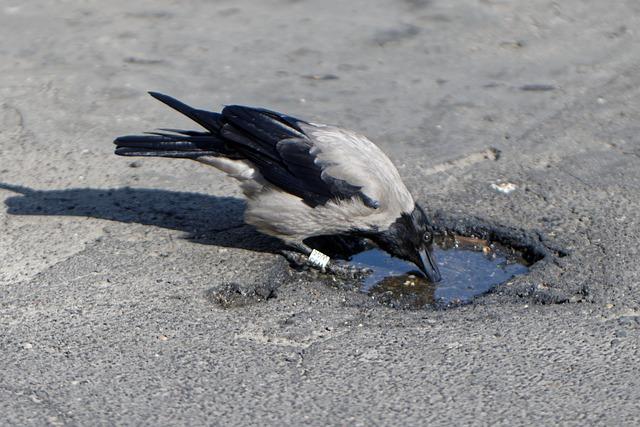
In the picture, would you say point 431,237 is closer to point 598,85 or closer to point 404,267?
point 404,267

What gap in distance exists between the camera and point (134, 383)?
4.62 metres

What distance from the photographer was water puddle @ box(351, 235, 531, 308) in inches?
224

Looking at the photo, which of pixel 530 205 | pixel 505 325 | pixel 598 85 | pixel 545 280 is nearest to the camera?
pixel 505 325

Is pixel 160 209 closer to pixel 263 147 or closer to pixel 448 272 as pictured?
pixel 263 147

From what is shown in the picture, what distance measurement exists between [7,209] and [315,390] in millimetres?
2615

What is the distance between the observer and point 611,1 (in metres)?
9.95

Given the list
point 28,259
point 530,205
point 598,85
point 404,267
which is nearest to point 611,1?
point 598,85

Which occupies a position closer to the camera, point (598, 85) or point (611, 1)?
point (598, 85)

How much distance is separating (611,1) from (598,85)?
1.95 meters

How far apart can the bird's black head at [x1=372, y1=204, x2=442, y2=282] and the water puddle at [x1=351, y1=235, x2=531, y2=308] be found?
0.10 metres

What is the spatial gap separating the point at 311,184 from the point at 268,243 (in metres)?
0.51

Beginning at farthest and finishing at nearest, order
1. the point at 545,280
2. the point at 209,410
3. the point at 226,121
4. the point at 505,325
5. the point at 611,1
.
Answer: the point at 611,1 < the point at 226,121 < the point at 545,280 < the point at 505,325 < the point at 209,410

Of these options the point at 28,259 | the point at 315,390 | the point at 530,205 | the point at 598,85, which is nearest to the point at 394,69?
the point at 598,85

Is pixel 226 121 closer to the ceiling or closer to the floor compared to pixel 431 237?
closer to the ceiling
